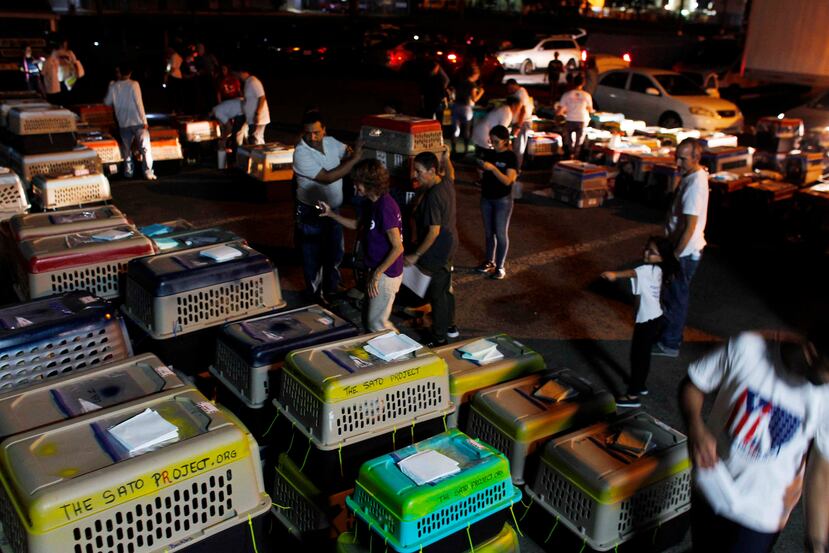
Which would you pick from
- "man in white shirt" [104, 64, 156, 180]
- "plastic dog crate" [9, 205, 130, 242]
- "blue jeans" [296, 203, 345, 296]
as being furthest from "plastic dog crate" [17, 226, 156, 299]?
"man in white shirt" [104, 64, 156, 180]

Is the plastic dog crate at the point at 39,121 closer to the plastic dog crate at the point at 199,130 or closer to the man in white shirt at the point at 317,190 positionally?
the man in white shirt at the point at 317,190

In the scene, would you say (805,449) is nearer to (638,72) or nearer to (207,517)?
(207,517)

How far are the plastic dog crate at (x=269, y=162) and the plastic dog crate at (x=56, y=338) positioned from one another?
6.90 metres

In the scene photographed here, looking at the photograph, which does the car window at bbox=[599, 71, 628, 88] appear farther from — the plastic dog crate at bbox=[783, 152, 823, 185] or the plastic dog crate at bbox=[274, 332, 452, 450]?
the plastic dog crate at bbox=[274, 332, 452, 450]

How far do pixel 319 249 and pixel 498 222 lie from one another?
2063mm

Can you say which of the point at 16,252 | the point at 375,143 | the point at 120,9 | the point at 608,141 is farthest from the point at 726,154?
the point at 120,9

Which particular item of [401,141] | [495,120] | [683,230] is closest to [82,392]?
[683,230]

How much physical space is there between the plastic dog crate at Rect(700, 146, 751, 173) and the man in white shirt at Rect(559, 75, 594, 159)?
8.26 ft

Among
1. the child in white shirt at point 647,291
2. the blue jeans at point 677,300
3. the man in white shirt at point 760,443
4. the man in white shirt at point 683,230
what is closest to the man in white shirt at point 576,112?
the man in white shirt at point 683,230

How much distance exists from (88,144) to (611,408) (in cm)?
924

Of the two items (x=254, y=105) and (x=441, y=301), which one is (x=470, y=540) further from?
(x=254, y=105)

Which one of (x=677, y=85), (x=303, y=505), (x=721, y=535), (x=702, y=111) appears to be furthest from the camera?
(x=677, y=85)

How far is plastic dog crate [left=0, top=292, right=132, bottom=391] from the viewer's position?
3922 millimetres

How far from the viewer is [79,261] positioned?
4.99 m
